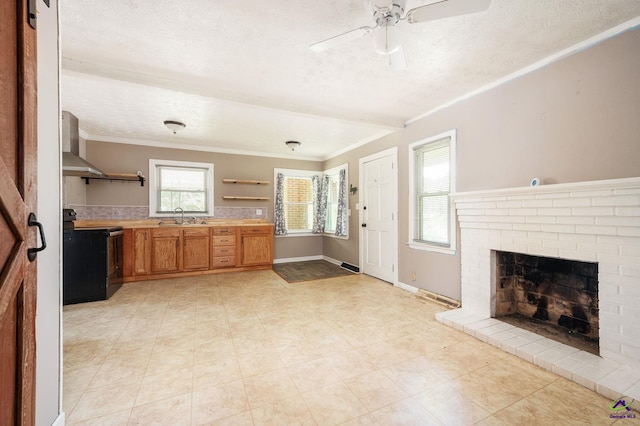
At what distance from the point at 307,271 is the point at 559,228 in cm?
381

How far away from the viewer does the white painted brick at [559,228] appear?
2.12 m

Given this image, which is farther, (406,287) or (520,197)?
(406,287)

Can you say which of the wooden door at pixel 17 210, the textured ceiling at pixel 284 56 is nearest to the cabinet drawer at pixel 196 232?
the textured ceiling at pixel 284 56

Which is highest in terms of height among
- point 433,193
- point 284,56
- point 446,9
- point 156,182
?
point 284,56

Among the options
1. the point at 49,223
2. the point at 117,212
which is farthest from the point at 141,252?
the point at 49,223

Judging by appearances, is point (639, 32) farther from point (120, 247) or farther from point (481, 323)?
point (120, 247)

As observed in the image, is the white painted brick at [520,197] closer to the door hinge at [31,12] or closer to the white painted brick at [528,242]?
the white painted brick at [528,242]

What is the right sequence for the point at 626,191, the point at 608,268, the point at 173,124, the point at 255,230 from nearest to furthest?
1. the point at 626,191
2. the point at 608,268
3. the point at 173,124
4. the point at 255,230

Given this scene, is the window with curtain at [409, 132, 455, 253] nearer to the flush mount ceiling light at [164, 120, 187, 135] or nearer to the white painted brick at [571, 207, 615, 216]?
the white painted brick at [571, 207, 615, 216]

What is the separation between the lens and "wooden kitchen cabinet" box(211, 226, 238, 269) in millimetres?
4848

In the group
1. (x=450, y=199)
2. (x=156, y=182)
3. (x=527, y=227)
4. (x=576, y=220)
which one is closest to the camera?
(x=576, y=220)

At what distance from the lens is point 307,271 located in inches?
201

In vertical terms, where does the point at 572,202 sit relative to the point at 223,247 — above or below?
above

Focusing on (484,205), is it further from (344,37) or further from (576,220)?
(344,37)
